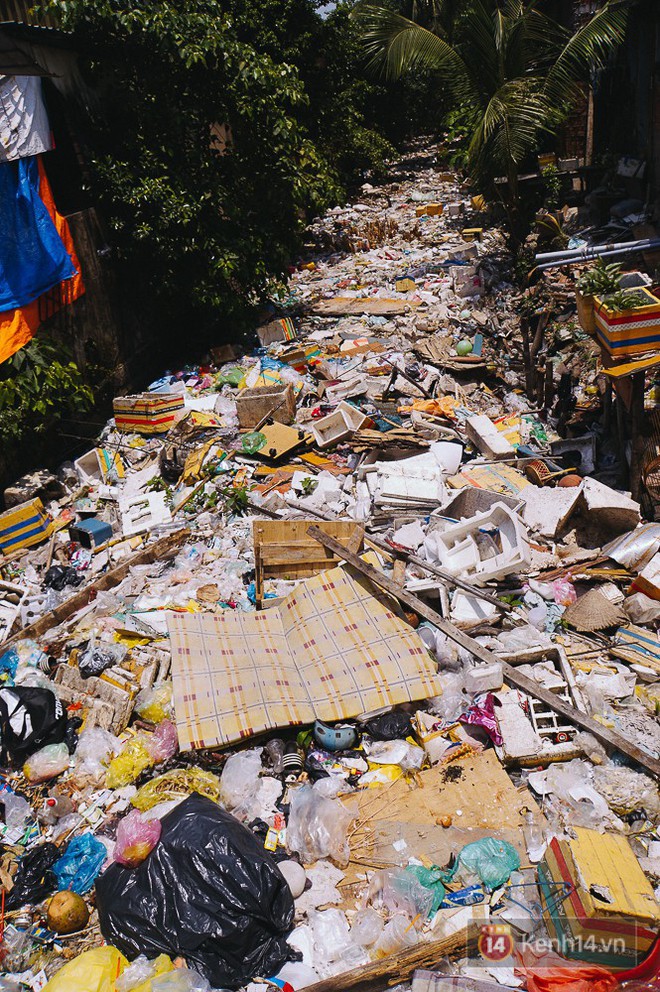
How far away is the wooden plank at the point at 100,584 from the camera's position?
17.4 feet

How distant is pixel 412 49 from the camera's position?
10.1m

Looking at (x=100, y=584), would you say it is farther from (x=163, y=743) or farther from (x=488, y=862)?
(x=488, y=862)

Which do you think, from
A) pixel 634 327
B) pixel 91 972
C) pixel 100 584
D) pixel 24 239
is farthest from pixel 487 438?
pixel 91 972

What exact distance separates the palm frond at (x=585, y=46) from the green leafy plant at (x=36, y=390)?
7.03m

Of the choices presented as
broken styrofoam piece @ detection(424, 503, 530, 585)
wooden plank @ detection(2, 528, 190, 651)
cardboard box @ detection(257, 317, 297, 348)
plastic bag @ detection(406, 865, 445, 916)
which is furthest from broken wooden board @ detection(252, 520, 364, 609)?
cardboard box @ detection(257, 317, 297, 348)

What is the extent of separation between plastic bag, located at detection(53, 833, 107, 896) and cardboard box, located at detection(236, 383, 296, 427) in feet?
15.7

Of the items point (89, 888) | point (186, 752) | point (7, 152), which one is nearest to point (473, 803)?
point (186, 752)

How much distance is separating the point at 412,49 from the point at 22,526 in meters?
8.64

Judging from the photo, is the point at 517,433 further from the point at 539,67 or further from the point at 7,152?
the point at 539,67

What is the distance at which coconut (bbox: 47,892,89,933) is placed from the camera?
10.6 feet

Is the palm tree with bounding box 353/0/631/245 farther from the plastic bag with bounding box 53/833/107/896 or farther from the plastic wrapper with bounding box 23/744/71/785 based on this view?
the plastic bag with bounding box 53/833/107/896

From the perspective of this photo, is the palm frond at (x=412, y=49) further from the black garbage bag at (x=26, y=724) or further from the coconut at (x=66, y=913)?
the coconut at (x=66, y=913)

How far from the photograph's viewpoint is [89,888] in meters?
3.41

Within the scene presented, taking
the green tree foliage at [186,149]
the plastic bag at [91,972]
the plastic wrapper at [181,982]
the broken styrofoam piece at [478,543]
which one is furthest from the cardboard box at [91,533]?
the plastic wrapper at [181,982]
